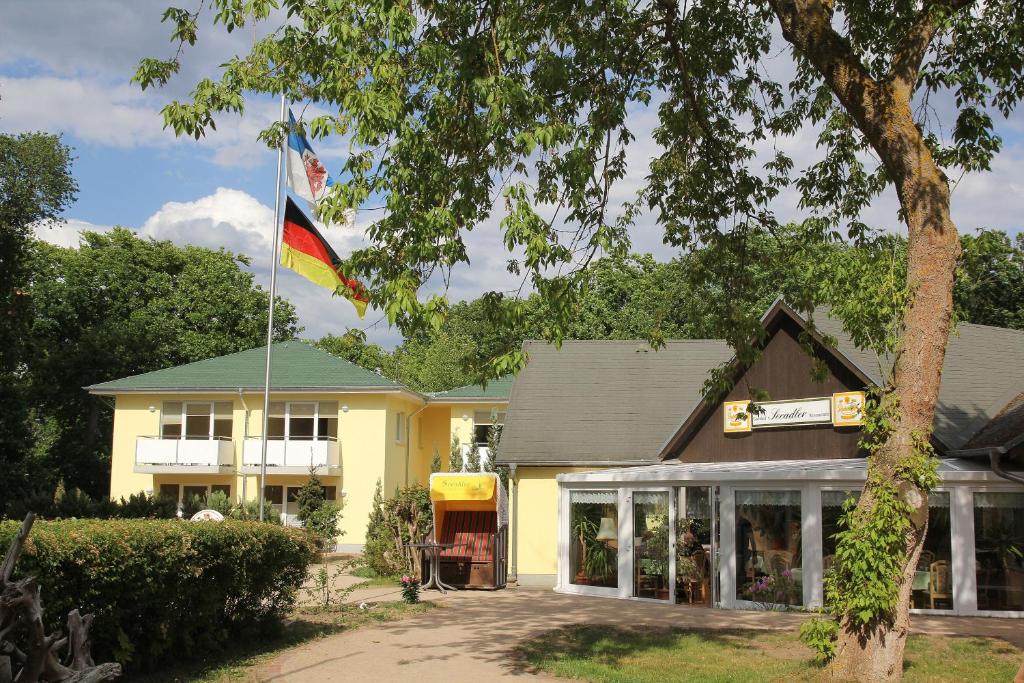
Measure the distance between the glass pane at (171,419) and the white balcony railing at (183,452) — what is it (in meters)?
0.82

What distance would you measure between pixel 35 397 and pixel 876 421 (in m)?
43.2

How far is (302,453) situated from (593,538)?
15623 mm

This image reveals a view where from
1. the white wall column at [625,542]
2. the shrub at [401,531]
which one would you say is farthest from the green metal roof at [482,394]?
the white wall column at [625,542]

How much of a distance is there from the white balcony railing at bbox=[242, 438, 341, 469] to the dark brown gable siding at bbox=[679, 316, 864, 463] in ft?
51.5

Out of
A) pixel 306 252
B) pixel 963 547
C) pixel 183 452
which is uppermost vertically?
pixel 306 252

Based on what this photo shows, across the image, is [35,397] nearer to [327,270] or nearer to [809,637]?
[327,270]

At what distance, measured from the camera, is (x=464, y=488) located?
2180 cm

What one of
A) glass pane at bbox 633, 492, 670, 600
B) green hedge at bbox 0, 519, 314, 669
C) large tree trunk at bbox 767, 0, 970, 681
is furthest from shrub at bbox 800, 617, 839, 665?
glass pane at bbox 633, 492, 670, 600

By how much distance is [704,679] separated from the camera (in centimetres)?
1108

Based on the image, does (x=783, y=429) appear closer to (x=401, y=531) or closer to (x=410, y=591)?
(x=410, y=591)

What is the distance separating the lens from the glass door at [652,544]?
20.1 m

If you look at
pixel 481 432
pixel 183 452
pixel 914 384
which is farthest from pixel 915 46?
pixel 481 432

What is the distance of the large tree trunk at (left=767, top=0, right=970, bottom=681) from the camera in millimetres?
10352

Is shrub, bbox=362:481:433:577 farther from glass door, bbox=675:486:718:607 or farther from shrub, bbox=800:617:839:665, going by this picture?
shrub, bbox=800:617:839:665
